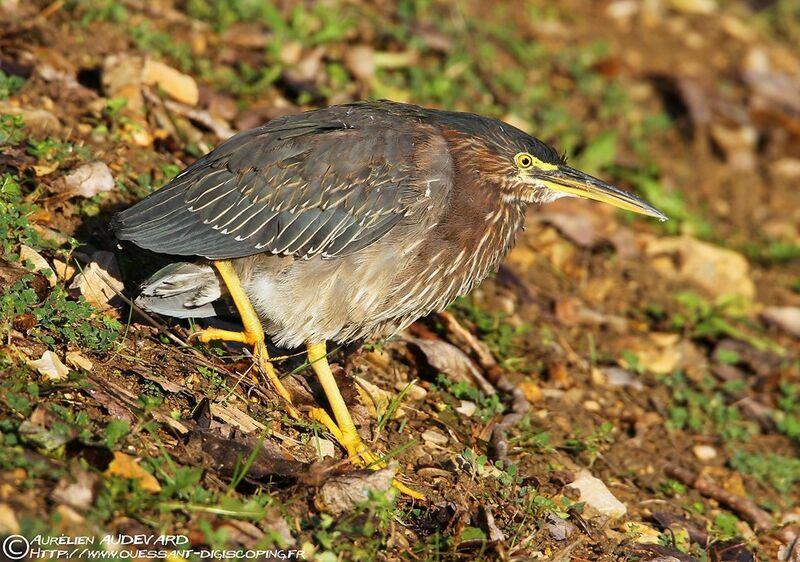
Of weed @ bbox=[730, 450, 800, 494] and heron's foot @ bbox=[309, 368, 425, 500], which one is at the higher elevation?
heron's foot @ bbox=[309, 368, 425, 500]

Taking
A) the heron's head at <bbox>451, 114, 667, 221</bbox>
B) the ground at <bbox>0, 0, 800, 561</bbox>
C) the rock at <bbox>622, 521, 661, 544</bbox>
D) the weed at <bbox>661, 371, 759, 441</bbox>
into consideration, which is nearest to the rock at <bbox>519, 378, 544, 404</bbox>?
the ground at <bbox>0, 0, 800, 561</bbox>

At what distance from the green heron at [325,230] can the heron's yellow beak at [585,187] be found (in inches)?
12.6

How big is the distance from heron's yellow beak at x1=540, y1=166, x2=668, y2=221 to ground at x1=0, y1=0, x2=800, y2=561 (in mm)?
1170

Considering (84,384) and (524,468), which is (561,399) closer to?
(524,468)

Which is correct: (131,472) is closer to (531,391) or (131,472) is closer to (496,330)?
(531,391)

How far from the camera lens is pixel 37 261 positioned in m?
5.00

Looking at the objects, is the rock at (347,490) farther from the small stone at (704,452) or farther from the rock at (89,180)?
the small stone at (704,452)

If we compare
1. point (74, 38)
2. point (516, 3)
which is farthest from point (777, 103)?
point (74, 38)

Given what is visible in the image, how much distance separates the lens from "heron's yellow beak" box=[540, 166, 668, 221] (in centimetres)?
533

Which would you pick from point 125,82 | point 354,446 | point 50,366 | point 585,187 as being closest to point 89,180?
point 125,82

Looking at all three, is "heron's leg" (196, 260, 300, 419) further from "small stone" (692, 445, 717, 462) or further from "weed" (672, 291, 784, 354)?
"weed" (672, 291, 784, 354)

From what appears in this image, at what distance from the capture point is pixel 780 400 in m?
6.76

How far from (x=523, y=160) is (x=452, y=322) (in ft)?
3.88

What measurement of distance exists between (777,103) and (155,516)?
7.94 metres
